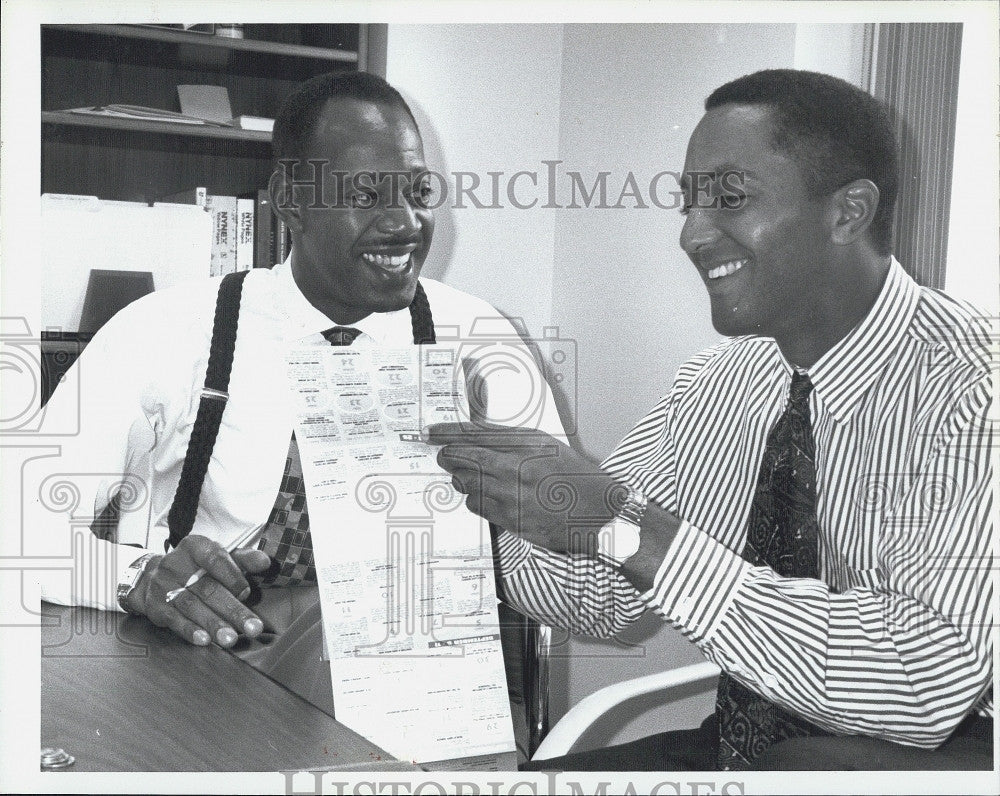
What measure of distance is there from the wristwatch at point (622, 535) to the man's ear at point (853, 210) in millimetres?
507

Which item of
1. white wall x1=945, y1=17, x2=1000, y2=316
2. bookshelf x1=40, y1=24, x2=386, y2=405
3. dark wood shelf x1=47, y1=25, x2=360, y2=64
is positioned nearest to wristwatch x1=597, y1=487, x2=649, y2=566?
white wall x1=945, y1=17, x2=1000, y2=316

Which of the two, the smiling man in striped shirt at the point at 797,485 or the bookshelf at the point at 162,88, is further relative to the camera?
the bookshelf at the point at 162,88

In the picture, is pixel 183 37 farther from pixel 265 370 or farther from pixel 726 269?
pixel 726 269

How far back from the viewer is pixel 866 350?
144cm

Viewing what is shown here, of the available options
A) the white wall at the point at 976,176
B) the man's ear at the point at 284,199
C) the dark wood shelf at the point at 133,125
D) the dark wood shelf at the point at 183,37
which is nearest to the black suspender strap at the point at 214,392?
the man's ear at the point at 284,199

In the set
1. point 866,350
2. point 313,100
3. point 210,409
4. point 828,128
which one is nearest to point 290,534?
point 210,409

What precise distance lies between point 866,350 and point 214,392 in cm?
100

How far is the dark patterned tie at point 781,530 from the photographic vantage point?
1426 mm

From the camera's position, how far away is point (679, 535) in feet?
4.66

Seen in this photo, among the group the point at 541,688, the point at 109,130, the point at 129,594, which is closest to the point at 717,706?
the point at 541,688

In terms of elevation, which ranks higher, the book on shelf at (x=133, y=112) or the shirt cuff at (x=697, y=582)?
the book on shelf at (x=133, y=112)

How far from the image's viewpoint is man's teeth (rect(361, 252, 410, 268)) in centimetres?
151

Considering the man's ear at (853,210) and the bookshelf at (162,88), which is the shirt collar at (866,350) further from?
the bookshelf at (162,88)

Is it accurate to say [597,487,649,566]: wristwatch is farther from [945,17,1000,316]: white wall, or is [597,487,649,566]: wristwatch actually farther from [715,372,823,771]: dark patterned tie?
[945,17,1000,316]: white wall
